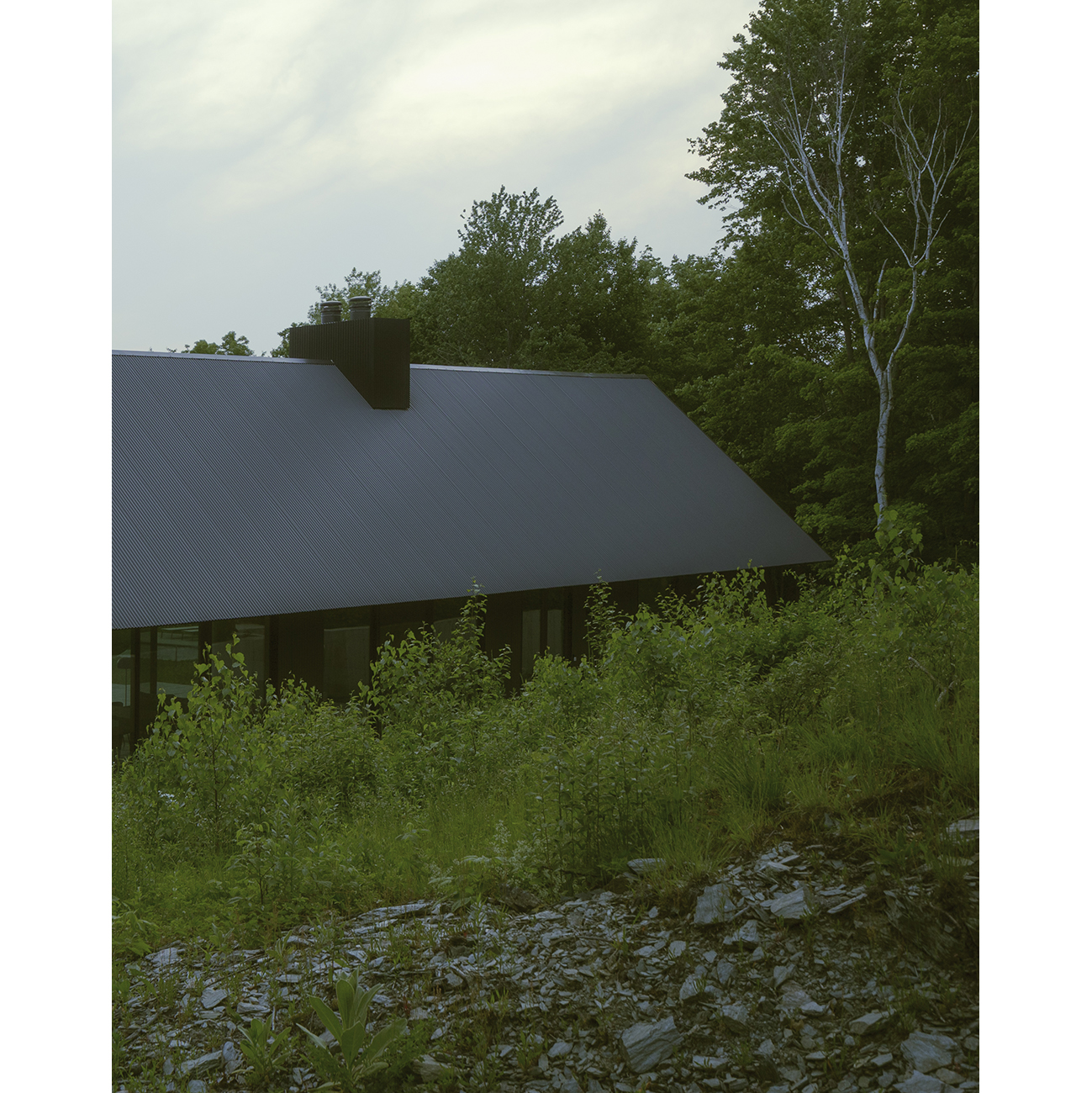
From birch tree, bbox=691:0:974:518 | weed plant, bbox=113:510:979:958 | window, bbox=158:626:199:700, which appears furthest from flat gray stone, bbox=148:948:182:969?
birch tree, bbox=691:0:974:518

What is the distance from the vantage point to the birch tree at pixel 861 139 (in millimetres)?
13359

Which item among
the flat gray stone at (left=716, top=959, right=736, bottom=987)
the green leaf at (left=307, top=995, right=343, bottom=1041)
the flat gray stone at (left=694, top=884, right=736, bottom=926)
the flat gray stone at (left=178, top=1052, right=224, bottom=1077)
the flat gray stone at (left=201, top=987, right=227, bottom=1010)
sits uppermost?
the flat gray stone at (left=694, top=884, right=736, bottom=926)

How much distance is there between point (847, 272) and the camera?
15.9 m

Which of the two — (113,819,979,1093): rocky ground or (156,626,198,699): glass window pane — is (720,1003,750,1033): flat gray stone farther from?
(156,626,198,699): glass window pane

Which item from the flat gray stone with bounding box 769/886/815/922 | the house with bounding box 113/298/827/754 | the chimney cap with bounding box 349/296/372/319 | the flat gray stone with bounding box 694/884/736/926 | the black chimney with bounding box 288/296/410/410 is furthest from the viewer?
the chimney cap with bounding box 349/296/372/319

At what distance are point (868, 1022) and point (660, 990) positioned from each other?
2.27 ft

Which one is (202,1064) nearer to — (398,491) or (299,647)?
(299,647)

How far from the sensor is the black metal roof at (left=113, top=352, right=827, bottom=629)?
1165 centimetres

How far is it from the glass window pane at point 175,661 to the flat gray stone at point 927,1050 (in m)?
9.32

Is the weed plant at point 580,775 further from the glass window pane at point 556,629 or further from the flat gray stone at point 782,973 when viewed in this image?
Answer: the glass window pane at point 556,629

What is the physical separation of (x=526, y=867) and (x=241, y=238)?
4934mm

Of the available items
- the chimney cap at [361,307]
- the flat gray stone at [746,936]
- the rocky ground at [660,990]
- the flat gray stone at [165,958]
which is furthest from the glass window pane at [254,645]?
the flat gray stone at [746,936]
